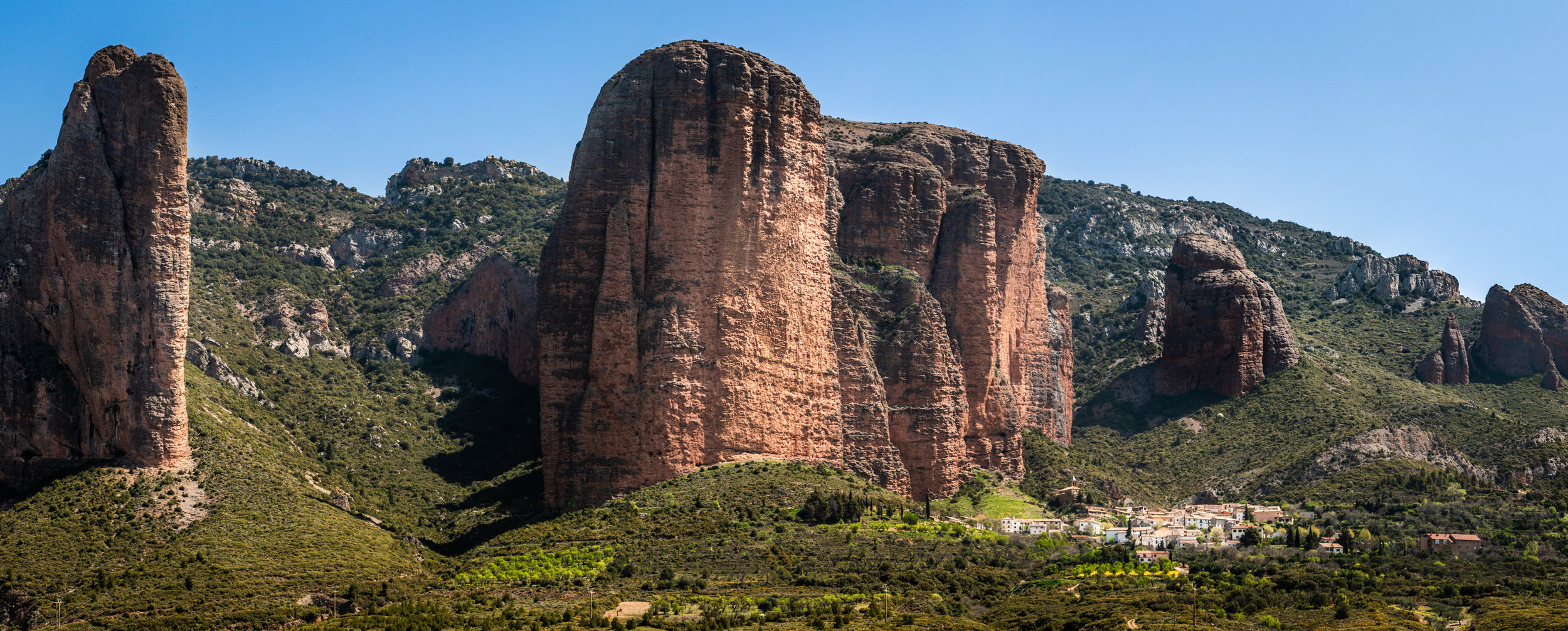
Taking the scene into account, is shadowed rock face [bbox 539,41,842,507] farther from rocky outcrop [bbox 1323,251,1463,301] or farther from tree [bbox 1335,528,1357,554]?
rocky outcrop [bbox 1323,251,1463,301]

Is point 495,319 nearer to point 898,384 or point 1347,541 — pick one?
point 898,384

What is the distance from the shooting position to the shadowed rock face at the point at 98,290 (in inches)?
2501

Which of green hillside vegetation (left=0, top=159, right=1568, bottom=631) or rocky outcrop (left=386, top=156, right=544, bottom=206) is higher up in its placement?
rocky outcrop (left=386, top=156, right=544, bottom=206)

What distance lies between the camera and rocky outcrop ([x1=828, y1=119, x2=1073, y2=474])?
3738 inches

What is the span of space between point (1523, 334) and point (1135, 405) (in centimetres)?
3140

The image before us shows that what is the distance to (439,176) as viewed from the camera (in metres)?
132

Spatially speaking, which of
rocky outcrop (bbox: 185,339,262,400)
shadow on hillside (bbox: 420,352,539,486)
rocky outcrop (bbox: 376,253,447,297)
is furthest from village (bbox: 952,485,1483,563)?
rocky outcrop (bbox: 376,253,447,297)

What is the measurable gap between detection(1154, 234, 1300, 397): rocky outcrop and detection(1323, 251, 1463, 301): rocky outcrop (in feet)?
83.8

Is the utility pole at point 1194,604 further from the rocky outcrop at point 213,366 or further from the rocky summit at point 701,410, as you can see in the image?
the rocky outcrop at point 213,366

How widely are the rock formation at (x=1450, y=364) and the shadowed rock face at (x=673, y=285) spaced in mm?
62479

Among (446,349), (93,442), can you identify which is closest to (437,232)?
(446,349)

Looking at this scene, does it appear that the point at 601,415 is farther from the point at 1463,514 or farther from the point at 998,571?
the point at 1463,514

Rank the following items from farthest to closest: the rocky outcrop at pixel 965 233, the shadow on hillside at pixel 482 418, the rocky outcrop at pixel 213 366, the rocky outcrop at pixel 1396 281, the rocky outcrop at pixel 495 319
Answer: the rocky outcrop at pixel 1396 281, the rocky outcrop at pixel 495 319, the rocky outcrop at pixel 965 233, the shadow on hillside at pixel 482 418, the rocky outcrop at pixel 213 366

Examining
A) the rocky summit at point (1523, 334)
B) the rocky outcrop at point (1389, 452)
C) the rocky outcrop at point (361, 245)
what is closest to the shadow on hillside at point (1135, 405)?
the rocky outcrop at point (1389, 452)
